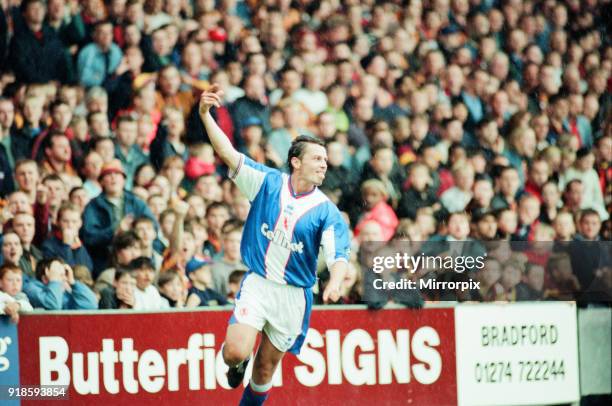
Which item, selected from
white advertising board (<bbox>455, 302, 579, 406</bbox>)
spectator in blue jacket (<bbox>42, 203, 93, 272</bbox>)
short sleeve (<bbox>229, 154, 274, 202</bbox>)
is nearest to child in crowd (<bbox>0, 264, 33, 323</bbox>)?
spectator in blue jacket (<bbox>42, 203, 93, 272</bbox>)

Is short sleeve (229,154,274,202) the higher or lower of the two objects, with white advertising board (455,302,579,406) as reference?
higher

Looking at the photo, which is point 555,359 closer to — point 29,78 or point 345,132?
point 345,132

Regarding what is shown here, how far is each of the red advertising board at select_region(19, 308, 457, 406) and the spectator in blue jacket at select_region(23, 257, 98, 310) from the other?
0.61 feet

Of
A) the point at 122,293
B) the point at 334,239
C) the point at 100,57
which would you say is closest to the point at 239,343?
the point at 334,239

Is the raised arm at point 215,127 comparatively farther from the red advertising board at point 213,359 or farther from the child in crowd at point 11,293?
the child in crowd at point 11,293

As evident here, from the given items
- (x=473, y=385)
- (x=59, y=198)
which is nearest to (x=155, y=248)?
(x=59, y=198)

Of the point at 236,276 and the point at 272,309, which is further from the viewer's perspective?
the point at 236,276

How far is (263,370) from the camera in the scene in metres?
7.14

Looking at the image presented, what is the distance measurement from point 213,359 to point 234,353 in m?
1.34

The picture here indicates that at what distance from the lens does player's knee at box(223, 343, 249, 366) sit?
267 inches

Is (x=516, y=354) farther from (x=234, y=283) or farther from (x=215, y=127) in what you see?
(x=215, y=127)

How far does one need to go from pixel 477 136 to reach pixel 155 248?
3.89m

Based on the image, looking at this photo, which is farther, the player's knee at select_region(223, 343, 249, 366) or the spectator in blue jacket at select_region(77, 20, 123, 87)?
the spectator in blue jacket at select_region(77, 20, 123, 87)

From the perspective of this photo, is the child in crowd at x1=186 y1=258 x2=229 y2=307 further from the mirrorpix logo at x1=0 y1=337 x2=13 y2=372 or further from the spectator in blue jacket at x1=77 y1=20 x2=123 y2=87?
the spectator in blue jacket at x1=77 y1=20 x2=123 y2=87
